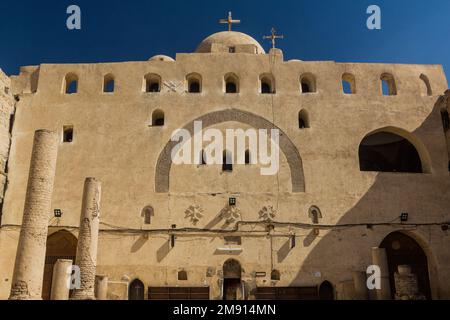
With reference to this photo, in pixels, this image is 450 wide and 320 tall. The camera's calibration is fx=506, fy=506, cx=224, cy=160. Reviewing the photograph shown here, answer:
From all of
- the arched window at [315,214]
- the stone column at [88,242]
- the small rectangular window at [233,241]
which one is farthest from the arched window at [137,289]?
the arched window at [315,214]

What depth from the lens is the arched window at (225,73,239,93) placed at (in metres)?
22.0

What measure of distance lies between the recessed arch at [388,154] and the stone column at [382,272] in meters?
6.30

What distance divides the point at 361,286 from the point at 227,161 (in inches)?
275

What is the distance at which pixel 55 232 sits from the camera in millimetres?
19812

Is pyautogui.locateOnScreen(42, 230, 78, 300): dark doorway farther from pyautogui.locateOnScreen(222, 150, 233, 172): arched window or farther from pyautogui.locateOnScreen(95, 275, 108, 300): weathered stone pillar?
pyautogui.locateOnScreen(222, 150, 233, 172): arched window

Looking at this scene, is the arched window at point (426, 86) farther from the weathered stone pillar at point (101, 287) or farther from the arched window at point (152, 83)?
the weathered stone pillar at point (101, 287)

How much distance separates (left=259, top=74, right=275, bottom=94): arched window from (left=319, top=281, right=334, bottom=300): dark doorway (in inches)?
325

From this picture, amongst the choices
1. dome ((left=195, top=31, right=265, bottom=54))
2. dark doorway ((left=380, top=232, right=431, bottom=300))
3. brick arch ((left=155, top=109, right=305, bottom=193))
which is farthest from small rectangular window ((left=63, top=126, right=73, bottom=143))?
dark doorway ((left=380, top=232, right=431, bottom=300))

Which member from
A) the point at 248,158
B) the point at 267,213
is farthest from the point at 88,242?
the point at 248,158
